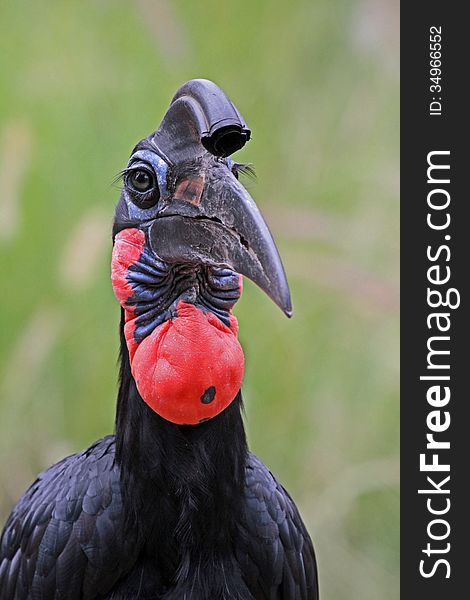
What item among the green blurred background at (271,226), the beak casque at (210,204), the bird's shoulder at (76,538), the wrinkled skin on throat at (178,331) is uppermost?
the green blurred background at (271,226)

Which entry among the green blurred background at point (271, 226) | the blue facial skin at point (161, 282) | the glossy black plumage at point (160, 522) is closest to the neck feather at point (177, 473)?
the glossy black plumage at point (160, 522)

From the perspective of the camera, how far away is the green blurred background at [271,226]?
3.04 m

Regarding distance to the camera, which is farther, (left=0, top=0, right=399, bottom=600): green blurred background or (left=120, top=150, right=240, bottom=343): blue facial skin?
(left=0, top=0, right=399, bottom=600): green blurred background

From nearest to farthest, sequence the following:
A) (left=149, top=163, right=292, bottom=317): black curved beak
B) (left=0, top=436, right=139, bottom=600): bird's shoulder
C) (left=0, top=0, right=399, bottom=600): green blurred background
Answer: (left=149, top=163, right=292, bottom=317): black curved beak → (left=0, top=436, right=139, bottom=600): bird's shoulder → (left=0, top=0, right=399, bottom=600): green blurred background

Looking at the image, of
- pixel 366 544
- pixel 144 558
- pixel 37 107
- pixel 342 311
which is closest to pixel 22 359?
pixel 37 107

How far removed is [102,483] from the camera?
1.71m

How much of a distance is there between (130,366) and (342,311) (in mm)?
1552

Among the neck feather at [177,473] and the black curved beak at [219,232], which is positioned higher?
the black curved beak at [219,232]

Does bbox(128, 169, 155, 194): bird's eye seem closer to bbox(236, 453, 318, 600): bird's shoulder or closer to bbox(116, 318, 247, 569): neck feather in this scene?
bbox(116, 318, 247, 569): neck feather

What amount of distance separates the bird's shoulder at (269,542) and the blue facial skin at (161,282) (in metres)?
0.39

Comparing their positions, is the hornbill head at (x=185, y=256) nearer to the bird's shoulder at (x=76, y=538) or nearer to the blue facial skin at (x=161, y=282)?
the blue facial skin at (x=161, y=282)

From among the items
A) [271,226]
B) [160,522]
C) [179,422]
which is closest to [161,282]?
[179,422]

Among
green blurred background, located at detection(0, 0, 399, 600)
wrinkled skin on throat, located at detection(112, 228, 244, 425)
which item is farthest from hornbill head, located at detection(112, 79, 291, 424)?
green blurred background, located at detection(0, 0, 399, 600)

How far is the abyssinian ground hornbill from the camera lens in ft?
4.87
